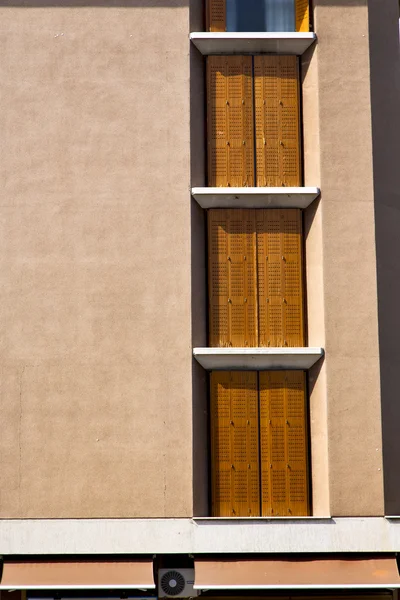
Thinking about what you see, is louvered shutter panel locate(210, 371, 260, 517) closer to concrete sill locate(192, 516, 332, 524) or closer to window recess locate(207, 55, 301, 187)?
concrete sill locate(192, 516, 332, 524)

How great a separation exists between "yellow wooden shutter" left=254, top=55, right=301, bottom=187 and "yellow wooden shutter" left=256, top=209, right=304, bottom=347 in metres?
0.86

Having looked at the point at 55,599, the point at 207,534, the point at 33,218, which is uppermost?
the point at 33,218

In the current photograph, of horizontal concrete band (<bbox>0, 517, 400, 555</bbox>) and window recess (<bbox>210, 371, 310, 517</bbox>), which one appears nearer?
horizontal concrete band (<bbox>0, 517, 400, 555</bbox>)

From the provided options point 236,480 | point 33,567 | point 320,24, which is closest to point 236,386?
point 236,480

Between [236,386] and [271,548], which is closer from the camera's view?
[271,548]

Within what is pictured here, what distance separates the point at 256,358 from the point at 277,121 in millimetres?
5622

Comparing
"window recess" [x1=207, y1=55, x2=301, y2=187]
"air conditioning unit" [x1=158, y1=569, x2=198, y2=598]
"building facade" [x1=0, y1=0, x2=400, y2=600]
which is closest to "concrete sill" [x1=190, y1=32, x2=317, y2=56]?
"building facade" [x1=0, y1=0, x2=400, y2=600]

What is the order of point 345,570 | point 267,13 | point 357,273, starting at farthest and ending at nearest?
point 267,13, point 357,273, point 345,570

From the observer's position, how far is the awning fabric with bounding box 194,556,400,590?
1905cm

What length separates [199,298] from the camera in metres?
21.0

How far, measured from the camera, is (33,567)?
64.3 ft

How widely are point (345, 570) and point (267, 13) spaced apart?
42.6 ft

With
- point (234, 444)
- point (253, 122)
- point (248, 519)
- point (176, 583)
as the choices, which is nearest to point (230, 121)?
point (253, 122)

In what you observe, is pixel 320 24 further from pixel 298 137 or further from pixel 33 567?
pixel 33 567
